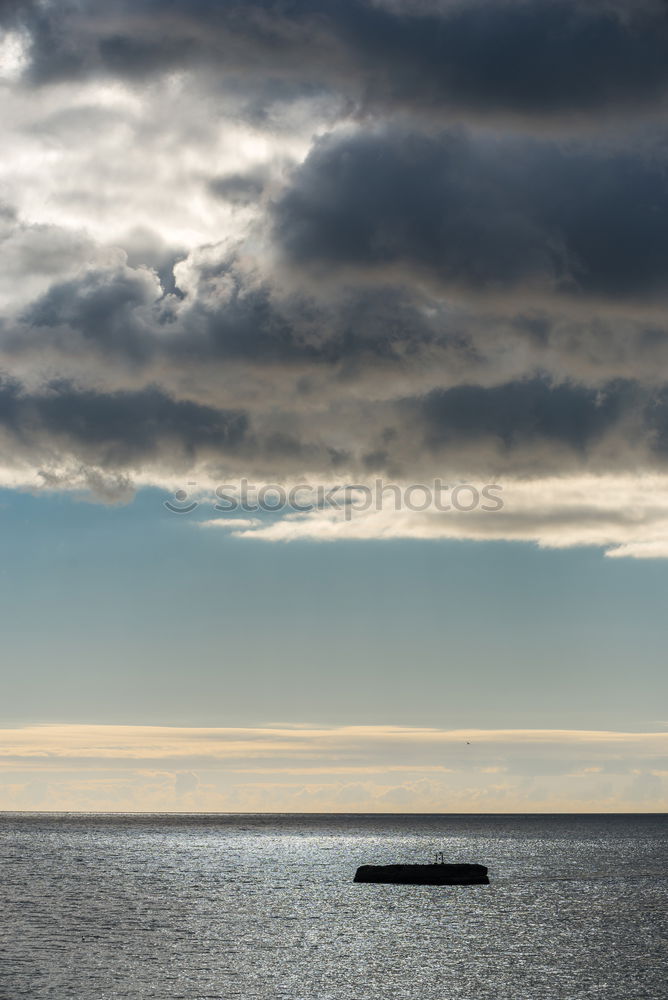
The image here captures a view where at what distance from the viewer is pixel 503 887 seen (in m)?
164

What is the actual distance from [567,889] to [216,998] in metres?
104

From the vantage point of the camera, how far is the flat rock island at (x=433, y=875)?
498 ft

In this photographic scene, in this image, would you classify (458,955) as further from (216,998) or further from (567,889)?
(567,889)

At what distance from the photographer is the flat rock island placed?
Result: 498ft

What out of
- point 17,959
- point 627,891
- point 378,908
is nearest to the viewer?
point 17,959

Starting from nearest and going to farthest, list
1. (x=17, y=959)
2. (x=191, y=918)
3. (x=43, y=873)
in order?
(x=17, y=959) < (x=191, y=918) < (x=43, y=873)

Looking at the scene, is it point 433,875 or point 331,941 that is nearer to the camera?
point 331,941

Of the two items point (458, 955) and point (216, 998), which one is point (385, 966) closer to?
point (458, 955)

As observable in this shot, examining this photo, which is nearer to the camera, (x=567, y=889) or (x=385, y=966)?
(x=385, y=966)

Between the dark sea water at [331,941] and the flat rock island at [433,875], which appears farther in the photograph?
the flat rock island at [433,875]

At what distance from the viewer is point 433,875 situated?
502 feet

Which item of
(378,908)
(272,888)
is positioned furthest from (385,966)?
(272,888)

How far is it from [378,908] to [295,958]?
42.8m

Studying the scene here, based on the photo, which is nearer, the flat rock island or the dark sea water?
the dark sea water
